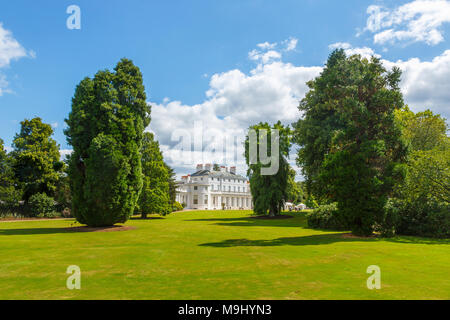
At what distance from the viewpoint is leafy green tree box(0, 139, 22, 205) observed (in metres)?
42.4

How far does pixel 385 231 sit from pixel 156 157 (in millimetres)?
35074

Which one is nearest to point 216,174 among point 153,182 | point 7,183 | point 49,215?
point 153,182

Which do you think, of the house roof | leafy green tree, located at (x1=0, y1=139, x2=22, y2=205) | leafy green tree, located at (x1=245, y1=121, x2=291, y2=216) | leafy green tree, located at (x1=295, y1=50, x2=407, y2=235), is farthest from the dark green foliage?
the house roof

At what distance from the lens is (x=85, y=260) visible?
11.3 metres

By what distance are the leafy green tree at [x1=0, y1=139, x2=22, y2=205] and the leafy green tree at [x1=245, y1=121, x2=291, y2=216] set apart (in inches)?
1274

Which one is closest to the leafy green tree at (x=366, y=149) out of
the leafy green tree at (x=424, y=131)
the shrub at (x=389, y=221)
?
the shrub at (x=389, y=221)

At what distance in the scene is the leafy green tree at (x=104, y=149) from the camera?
82.5 feet

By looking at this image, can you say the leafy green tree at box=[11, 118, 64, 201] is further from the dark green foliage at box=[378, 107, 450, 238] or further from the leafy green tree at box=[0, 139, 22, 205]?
the dark green foliage at box=[378, 107, 450, 238]

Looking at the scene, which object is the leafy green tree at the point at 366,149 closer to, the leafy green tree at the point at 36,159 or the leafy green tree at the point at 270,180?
the leafy green tree at the point at 270,180

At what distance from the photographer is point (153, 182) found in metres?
47.1

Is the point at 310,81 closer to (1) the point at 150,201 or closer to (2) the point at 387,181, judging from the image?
(2) the point at 387,181

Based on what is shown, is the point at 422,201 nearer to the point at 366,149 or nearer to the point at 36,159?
the point at 366,149

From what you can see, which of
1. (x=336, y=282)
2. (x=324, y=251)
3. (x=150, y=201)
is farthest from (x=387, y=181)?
(x=150, y=201)

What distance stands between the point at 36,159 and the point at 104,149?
27842 mm
